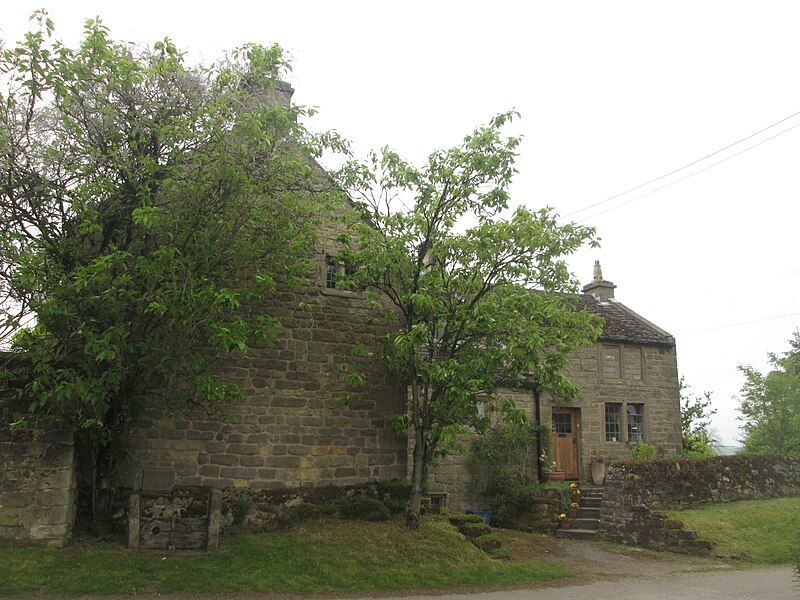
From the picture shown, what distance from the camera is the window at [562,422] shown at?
2128 cm

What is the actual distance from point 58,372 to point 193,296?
2404 mm

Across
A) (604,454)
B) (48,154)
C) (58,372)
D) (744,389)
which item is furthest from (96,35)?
(744,389)

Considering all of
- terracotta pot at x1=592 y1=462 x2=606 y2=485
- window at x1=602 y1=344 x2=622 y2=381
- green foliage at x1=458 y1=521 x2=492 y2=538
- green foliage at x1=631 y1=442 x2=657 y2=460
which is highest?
window at x1=602 y1=344 x2=622 y2=381

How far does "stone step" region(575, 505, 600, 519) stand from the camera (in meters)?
16.5

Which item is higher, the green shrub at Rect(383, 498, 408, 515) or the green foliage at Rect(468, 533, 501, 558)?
the green shrub at Rect(383, 498, 408, 515)

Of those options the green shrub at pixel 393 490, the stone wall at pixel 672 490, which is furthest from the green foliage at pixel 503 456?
the green shrub at pixel 393 490

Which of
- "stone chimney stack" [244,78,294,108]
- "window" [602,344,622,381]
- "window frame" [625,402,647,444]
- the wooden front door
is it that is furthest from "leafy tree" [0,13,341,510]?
"window frame" [625,402,647,444]

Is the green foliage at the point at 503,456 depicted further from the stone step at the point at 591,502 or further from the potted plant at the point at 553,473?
the stone step at the point at 591,502

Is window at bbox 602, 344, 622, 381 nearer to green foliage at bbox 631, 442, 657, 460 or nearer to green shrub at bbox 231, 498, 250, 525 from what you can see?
green foliage at bbox 631, 442, 657, 460

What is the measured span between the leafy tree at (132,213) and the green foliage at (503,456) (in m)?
9.37

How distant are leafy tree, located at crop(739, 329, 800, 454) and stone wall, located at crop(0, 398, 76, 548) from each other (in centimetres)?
2730

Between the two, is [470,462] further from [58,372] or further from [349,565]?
[58,372]

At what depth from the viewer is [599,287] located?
2628 centimetres

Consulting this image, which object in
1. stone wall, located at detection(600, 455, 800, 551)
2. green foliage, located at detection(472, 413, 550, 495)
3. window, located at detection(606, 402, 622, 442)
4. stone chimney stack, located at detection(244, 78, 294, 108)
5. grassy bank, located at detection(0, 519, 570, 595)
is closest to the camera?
grassy bank, located at detection(0, 519, 570, 595)
